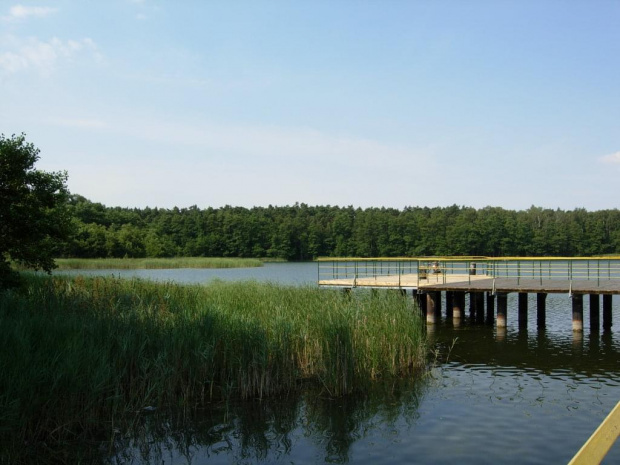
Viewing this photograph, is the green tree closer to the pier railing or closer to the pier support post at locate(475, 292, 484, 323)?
the pier railing

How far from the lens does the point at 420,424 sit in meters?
10.4

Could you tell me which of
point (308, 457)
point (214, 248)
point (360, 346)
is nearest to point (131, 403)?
point (308, 457)

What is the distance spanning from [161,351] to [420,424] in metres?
4.97

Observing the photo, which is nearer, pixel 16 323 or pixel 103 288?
pixel 16 323

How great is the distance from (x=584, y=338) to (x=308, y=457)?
1514 centimetres

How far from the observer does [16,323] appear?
9.61 metres

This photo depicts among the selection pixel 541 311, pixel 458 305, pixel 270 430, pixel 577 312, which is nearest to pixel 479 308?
pixel 458 305

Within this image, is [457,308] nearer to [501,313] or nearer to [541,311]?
[501,313]

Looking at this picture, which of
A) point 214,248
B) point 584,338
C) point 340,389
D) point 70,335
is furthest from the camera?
point 214,248

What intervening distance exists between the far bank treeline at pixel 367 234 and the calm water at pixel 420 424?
76900mm

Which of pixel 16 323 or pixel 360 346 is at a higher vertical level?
pixel 16 323

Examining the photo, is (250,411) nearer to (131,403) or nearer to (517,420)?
(131,403)

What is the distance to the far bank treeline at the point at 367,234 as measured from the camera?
97.1 meters

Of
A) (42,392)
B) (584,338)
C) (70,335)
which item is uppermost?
(70,335)
